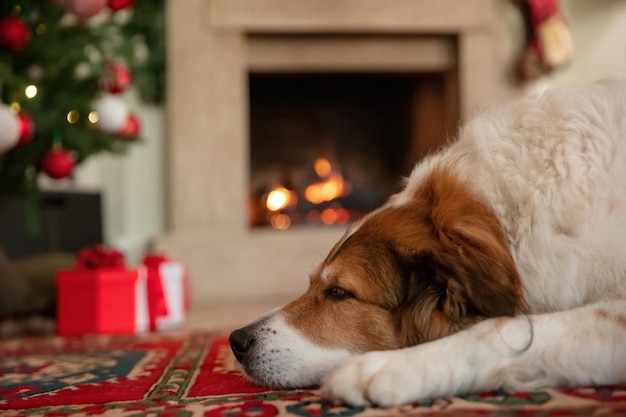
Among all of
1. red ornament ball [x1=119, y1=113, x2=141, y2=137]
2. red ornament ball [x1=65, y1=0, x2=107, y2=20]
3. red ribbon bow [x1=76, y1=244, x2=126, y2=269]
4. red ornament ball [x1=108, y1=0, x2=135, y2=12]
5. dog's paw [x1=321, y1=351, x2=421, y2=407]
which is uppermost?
red ornament ball [x1=108, y1=0, x2=135, y2=12]

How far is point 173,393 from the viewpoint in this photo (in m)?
1.49

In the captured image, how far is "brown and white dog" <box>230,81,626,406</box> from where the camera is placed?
3.97ft

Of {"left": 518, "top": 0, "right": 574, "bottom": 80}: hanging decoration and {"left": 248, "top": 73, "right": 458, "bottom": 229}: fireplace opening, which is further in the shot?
{"left": 248, "top": 73, "right": 458, "bottom": 229}: fireplace opening

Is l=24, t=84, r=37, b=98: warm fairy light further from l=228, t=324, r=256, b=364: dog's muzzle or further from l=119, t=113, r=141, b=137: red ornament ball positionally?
l=228, t=324, r=256, b=364: dog's muzzle

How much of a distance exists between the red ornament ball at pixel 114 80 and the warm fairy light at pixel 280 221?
1816 millimetres

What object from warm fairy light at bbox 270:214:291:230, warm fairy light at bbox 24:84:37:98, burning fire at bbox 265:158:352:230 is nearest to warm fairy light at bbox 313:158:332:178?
burning fire at bbox 265:158:352:230

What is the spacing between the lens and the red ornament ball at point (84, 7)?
2908 millimetres

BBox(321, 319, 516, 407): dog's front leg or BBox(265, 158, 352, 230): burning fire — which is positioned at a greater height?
BBox(265, 158, 352, 230): burning fire

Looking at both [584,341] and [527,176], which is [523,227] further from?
[584,341]

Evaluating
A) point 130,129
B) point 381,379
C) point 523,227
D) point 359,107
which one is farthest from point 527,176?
point 359,107

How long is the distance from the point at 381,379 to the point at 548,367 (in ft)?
1.03

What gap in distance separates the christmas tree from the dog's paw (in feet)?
6.30

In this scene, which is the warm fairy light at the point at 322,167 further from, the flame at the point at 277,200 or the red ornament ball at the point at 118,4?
the red ornament ball at the point at 118,4

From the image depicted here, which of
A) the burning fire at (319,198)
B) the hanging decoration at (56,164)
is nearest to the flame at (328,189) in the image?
the burning fire at (319,198)
